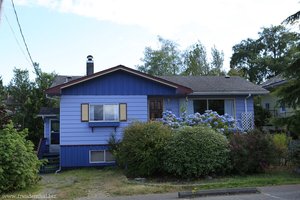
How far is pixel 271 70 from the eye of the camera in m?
51.6

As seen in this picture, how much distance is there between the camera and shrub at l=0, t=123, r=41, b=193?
10688 mm

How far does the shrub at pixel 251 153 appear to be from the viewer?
42.3 ft

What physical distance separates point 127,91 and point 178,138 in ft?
17.2

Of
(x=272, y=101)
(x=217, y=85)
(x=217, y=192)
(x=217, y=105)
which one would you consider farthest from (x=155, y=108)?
(x=272, y=101)

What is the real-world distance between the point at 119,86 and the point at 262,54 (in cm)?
4331

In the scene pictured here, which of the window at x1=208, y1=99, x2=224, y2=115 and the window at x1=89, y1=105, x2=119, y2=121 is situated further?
the window at x1=208, y1=99, x2=224, y2=115

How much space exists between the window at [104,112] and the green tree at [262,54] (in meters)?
37.9

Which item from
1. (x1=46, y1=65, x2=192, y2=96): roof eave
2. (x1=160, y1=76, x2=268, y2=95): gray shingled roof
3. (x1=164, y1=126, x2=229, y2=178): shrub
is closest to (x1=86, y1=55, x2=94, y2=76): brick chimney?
(x1=160, y1=76, x2=268, y2=95): gray shingled roof

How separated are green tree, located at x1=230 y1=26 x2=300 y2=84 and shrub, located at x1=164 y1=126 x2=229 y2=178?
39945 mm

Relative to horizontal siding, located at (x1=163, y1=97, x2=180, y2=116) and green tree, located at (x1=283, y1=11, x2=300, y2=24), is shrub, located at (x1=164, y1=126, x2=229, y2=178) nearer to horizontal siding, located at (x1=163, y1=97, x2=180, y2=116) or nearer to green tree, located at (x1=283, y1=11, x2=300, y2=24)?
green tree, located at (x1=283, y1=11, x2=300, y2=24)

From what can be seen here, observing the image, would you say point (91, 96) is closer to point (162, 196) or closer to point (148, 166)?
point (148, 166)

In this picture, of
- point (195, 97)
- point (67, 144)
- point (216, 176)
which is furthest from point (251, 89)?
point (67, 144)

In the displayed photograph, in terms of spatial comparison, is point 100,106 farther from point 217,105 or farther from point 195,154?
point 217,105

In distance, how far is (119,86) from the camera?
17484 millimetres
